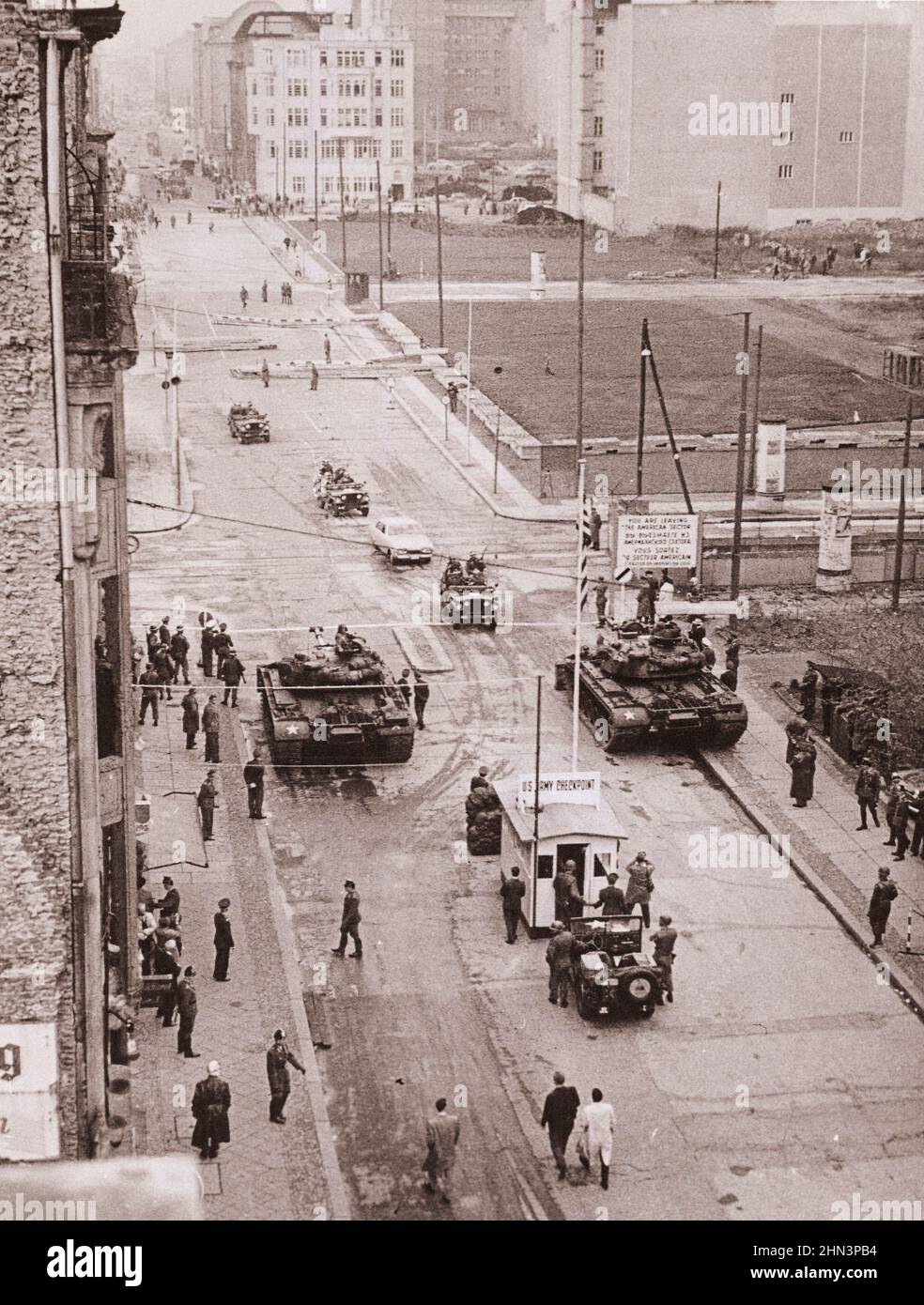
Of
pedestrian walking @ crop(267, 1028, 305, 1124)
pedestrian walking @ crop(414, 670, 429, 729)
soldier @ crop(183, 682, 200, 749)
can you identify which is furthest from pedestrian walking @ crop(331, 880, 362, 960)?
pedestrian walking @ crop(414, 670, 429, 729)

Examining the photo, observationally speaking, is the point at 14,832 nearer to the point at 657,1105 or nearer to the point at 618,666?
the point at 657,1105

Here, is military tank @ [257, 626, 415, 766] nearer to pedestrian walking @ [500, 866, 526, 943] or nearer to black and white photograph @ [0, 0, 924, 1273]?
black and white photograph @ [0, 0, 924, 1273]

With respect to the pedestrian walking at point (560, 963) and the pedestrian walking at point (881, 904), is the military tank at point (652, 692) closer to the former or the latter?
the pedestrian walking at point (881, 904)

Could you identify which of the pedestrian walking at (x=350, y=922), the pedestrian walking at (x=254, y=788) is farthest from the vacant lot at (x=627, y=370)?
the pedestrian walking at (x=350, y=922)

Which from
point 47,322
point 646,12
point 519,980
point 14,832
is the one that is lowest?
point 519,980

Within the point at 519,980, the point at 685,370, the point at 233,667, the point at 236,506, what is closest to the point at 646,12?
the point at 685,370

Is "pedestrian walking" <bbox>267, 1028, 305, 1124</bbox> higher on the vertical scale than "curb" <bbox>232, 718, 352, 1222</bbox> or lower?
higher

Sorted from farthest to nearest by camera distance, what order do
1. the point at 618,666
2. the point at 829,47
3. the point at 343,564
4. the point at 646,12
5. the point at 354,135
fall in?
1. the point at 354,135
2. the point at 646,12
3. the point at 829,47
4. the point at 343,564
5. the point at 618,666
